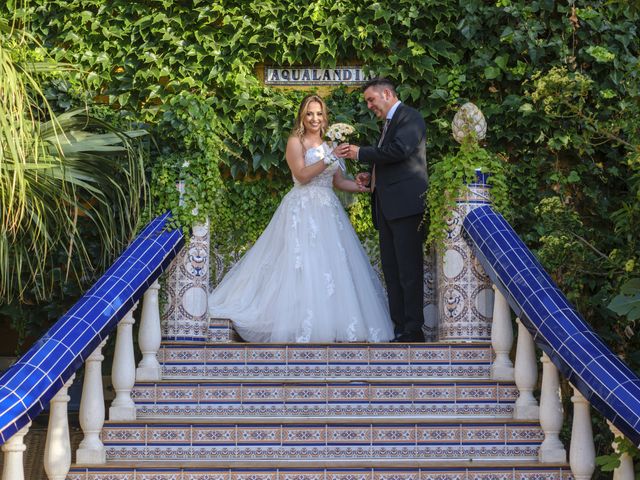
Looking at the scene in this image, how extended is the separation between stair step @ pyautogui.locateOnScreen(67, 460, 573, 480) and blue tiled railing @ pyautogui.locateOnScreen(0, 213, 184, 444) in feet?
1.96

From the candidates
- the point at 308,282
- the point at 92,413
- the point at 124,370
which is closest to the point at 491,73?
the point at 308,282

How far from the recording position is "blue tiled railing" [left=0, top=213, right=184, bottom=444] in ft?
14.9

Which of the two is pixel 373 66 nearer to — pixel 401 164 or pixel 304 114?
Answer: pixel 304 114

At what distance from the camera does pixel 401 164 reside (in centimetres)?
694

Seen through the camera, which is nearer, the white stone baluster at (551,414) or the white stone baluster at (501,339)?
the white stone baluster at (551,414)

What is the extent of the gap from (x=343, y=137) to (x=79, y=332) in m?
2.83

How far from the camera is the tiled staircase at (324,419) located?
5.07 metres

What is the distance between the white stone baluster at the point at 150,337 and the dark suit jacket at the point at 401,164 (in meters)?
1.69

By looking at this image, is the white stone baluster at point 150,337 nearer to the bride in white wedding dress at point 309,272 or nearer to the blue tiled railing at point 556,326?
the bride in white wedding dress at point 309,272

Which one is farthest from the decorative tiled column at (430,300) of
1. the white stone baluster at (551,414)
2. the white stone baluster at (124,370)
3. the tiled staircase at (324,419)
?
the white stone baluster at (124,370)

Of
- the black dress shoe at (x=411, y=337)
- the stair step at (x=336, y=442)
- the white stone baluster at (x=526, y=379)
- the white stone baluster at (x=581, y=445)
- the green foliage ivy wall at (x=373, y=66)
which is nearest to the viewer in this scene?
the white stone baluster at (x=581, y=445)

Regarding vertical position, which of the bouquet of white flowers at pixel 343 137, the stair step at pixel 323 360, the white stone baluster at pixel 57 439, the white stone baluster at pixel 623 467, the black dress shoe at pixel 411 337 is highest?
the bouquet of white flowers at pixel 343 137

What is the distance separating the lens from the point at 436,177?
6590 mm

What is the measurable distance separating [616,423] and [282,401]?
6.33 feet
